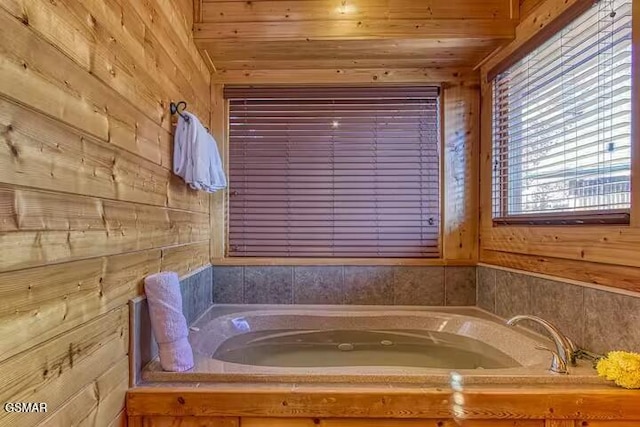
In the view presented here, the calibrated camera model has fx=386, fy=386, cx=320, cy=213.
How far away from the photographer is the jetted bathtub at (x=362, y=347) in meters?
1.44

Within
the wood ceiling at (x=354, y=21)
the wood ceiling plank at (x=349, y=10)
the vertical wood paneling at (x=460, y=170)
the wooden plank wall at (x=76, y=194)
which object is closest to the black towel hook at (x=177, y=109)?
the wooden plank wall at (x=76, y=194)

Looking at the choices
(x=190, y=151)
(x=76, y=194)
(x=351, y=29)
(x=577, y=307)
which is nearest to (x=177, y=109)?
(x=190, y=151)

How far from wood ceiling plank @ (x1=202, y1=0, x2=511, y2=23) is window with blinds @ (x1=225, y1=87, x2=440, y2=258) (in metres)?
0.52

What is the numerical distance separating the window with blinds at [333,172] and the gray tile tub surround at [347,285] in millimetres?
132

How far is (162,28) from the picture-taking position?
5.64 feet

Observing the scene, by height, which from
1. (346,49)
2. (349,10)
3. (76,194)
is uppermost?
(349,10)

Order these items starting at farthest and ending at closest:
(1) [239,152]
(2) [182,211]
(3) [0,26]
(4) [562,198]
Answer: (1) [239,152] < (2) [182,211] < (4) [562,198] < (3) [0,26]

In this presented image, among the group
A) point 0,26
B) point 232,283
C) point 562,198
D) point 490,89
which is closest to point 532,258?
point 562,198

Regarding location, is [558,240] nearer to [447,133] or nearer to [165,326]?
[447,133]

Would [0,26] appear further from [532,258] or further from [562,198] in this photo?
[532,258]

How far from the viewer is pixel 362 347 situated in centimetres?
224

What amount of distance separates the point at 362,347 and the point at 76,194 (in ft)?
5.64

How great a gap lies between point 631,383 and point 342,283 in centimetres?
158

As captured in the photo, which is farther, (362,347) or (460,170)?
(460,170)
